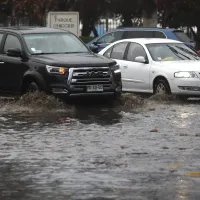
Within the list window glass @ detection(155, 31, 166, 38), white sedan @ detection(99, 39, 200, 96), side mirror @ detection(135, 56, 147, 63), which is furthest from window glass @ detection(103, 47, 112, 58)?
window glass @ detection(155, 31, 166, 38)

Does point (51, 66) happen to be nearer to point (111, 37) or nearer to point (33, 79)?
point (33, 79)

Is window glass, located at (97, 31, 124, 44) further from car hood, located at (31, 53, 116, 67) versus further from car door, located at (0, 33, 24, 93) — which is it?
car hood, located at (31, 53, 116, 67)

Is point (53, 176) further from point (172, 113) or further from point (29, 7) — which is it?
point (29, 7)

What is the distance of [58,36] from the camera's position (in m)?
18.6

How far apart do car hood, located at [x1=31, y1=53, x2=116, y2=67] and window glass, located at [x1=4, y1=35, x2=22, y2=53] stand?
86 cm

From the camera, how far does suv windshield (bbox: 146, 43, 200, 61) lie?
773 inches

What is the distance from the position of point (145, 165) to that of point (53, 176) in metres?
1.30

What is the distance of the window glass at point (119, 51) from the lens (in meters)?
20.6

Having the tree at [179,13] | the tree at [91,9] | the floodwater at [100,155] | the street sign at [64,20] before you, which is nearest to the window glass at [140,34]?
the street sign at [64,20]

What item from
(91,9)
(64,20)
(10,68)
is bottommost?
(10,68)

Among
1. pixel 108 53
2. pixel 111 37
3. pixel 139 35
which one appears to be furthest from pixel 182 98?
pixel 111 37

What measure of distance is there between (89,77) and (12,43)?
235 centimetres

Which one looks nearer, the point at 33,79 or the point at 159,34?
the point at 33,79

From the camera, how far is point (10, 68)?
1802cm
